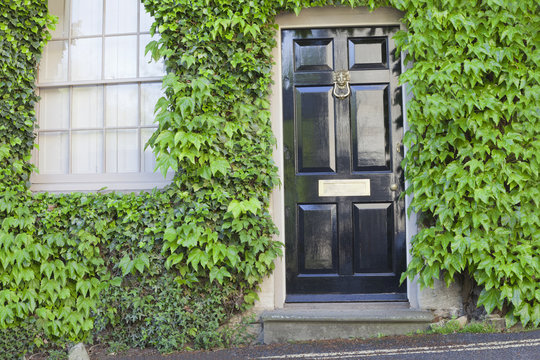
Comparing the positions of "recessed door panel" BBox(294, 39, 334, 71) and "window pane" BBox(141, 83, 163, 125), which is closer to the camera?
"recessed door panel" BBox(294, 39, 334, 71)

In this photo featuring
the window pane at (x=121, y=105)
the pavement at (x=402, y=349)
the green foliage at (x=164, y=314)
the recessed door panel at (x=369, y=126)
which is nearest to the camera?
the pavement at (x=402, y=349)

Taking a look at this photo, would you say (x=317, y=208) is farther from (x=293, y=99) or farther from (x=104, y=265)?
(x=104, y=265)

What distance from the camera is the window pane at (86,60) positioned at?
14.6 feet

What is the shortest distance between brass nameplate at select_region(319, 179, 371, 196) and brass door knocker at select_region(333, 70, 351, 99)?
749 mm

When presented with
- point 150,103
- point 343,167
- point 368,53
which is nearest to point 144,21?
point 150,103

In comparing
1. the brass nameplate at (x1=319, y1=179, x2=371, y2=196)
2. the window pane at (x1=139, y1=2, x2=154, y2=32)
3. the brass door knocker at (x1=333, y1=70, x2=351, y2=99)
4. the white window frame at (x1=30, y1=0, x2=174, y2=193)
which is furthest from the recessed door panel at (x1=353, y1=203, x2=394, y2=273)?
the window pane at (x1=139, y1=2, x2=154, y2=32)

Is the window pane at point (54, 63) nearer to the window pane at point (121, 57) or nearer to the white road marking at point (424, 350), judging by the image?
the window pane at point (121, 57)

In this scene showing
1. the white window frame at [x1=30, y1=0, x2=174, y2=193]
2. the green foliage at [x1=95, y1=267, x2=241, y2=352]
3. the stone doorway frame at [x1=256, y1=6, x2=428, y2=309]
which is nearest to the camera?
the green foliage at [x1=95, y1=267, x2=241, y2=352]

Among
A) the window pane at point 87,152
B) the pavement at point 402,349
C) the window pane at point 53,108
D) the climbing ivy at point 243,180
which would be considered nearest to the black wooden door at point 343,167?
the climbing ivy at point 243,180

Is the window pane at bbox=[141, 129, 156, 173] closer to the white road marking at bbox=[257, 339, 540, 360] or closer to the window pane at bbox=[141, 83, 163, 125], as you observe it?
the window pane at bbox=[141, 83, 163, 125]

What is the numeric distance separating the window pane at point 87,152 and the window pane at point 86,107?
9cm

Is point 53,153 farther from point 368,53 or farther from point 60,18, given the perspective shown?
point 368,53

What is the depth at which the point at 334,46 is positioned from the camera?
4.10 meters

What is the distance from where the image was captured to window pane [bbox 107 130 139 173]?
4.32m
